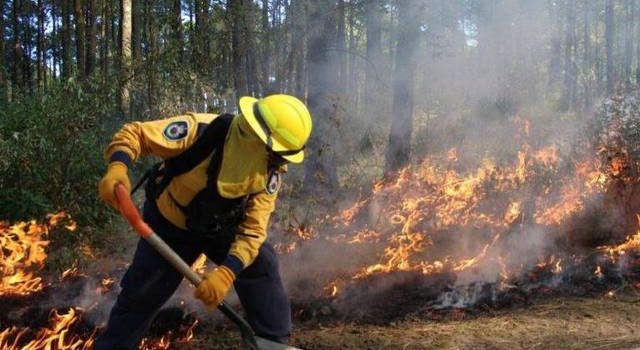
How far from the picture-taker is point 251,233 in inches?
120

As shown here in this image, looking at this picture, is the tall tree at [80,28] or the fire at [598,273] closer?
the fire at [598,273]

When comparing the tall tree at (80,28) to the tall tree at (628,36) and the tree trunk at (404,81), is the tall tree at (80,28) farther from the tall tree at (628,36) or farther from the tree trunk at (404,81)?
the tall tree at (628,36)

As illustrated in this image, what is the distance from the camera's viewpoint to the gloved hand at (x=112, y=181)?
8.76ft

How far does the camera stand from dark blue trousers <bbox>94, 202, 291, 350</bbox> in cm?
306

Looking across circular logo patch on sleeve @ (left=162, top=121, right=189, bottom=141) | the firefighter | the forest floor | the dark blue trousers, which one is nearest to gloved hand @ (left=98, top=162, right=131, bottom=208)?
the firefighter

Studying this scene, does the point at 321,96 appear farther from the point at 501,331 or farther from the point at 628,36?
the point at 628,36

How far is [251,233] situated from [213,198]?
299 millimetres

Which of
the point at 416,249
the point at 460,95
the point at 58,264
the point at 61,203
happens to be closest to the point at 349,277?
the point at 416,249

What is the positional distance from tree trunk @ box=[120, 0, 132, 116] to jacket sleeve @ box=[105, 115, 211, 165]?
4.30 m

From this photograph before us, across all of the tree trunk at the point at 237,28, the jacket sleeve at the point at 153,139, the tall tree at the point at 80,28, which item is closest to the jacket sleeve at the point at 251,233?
the jacket sleeve at the point at 153,139

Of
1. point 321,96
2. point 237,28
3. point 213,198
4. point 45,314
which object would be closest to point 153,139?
point 213,198

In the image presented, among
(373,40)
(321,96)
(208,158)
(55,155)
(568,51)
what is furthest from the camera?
(568,51)

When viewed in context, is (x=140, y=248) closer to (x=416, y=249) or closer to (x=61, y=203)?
(x=416, y=249)

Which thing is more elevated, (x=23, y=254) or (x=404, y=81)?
(x=404, y=81)
